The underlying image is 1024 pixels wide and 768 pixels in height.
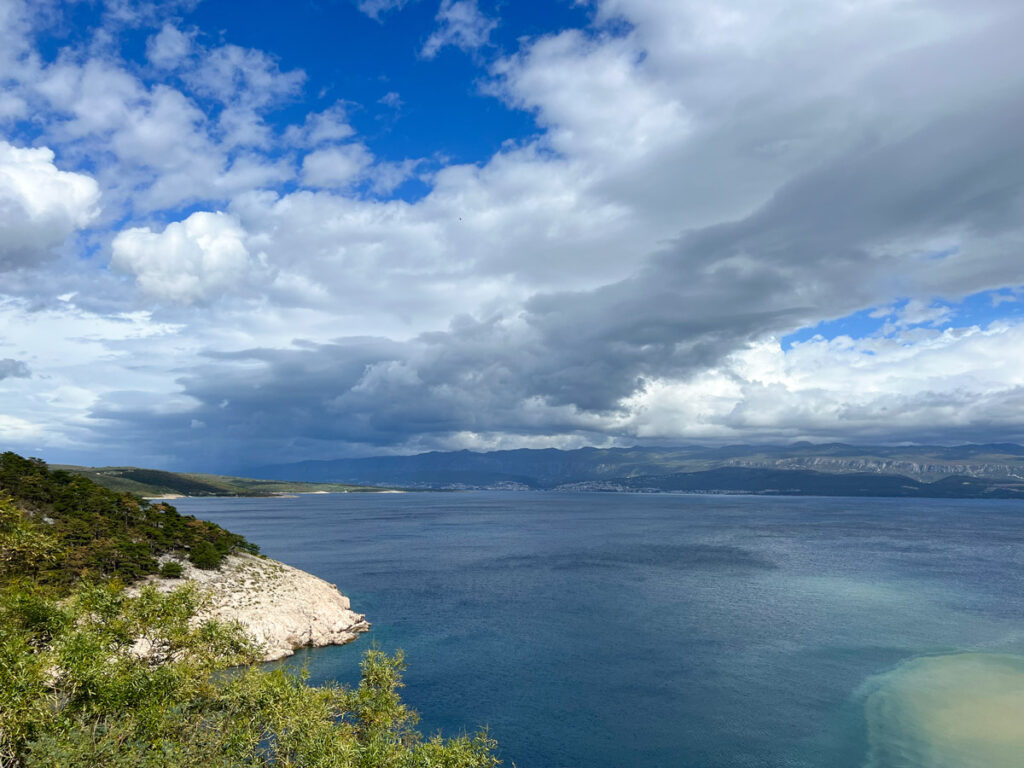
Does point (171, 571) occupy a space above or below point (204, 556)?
below

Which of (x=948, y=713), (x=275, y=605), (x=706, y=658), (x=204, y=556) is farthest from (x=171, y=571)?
(x=948, y=713)

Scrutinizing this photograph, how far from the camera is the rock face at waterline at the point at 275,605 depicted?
71.9 m

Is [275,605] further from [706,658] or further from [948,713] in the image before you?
[948,713]

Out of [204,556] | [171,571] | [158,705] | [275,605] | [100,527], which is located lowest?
[275,605]

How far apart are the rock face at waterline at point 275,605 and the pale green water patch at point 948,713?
6471 cm

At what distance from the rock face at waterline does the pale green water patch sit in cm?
6471

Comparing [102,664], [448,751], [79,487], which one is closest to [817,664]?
[448,751]

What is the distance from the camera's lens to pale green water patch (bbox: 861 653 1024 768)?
1981 inches

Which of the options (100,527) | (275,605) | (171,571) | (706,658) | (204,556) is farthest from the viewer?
(204,556)

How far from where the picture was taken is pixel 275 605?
7788cm

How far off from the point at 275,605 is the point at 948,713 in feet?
269

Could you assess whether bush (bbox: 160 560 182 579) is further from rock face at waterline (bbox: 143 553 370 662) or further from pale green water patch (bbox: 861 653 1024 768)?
pale green water patch (bbox: 861 653 1024 768)

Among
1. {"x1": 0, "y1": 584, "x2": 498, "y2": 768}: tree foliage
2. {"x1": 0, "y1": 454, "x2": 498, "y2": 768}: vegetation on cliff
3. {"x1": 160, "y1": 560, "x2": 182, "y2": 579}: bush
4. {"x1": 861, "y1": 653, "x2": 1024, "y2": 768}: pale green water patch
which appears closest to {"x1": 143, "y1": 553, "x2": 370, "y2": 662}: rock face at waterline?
{"x1": 160, "y1": 560, "x2": 182, "y2": 579}: bush

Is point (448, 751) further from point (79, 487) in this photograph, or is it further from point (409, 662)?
point (79, 487)
